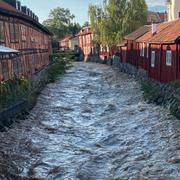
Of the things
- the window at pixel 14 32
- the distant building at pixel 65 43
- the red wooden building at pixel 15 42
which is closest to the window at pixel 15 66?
the red wooden building at pixel 15 42

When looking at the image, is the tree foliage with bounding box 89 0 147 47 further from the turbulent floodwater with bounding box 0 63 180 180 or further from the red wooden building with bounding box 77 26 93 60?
the turbulent floodwater with bounding box 0 63 180 180

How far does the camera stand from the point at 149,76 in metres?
27.7

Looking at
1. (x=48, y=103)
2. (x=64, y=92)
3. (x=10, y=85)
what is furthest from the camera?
(x=64, y=92)

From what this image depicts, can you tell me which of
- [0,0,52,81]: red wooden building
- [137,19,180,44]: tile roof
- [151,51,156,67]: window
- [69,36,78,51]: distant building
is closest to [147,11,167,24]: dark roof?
[69,36,78,51]: distant building

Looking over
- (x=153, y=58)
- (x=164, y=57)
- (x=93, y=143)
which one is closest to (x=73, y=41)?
(x=153, y=58)

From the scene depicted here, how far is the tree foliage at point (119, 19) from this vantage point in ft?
160

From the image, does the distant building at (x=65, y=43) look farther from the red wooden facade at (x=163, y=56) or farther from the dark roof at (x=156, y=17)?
the red wooden facade at (x=163, y=56)

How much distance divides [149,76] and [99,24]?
81.3ft

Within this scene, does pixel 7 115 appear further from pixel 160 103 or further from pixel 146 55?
pixel 146 55

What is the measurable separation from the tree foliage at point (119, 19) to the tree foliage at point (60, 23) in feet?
202

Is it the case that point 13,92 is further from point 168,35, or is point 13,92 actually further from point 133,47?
point 133,47

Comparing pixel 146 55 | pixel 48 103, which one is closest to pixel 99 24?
pixel 146 55

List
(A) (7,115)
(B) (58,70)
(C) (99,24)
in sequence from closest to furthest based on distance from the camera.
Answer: (A) (7,115)
(B) (58,70)
(C) (99,24)

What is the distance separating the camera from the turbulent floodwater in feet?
34.3
